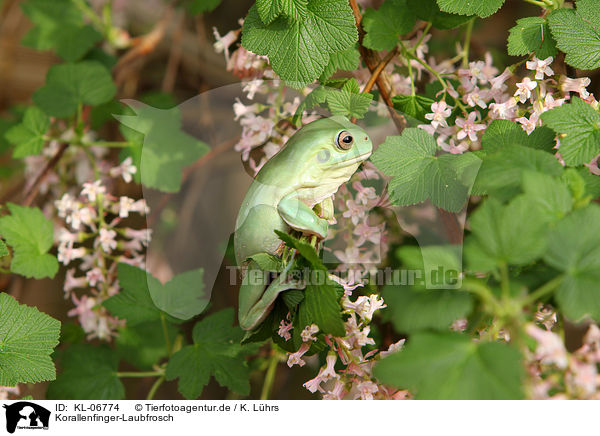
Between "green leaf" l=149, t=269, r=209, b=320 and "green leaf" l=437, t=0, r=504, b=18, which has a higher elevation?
"green leaf" l=437, t=0, r=504, b=18

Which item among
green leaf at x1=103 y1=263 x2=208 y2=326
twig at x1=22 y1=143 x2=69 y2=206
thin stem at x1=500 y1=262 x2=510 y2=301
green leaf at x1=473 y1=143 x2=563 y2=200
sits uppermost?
green leaf at x1=473 y1=143 x2=563 y2=200

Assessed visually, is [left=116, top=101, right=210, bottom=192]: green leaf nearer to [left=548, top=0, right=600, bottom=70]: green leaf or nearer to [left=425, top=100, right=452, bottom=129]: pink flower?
[left=425, top=100, right=452, bottom=129]: pink flower

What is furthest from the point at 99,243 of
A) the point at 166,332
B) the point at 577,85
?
the point at 577,85

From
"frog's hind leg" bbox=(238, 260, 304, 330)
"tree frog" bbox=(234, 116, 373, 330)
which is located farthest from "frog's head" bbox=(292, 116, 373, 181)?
"frog's hind leg" bbox=(238, 260, 304, 330)

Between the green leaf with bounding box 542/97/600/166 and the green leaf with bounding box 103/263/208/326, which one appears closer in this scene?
the green leaf with bounding box 542/97/600/166
